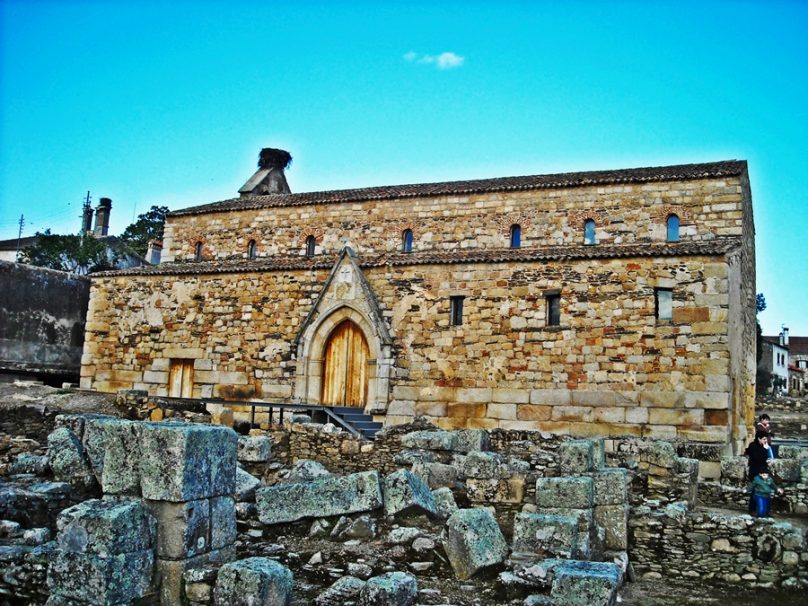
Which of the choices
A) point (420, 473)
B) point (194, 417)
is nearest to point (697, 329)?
point (420, 473)

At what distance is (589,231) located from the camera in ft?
62.7

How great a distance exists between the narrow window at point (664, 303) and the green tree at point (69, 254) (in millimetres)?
30159

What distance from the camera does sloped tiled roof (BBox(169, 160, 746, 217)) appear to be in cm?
1841

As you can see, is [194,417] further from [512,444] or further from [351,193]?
[351,193]

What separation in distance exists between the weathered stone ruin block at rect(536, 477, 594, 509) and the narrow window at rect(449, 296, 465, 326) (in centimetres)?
917

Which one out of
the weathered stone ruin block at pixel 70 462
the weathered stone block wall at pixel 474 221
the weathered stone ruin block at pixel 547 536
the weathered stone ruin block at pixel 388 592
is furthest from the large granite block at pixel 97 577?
the weathered stone block wall at pixel 474 221

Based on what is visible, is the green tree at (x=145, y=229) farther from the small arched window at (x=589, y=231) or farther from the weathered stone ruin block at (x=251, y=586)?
the weathered stone ruin block at (x=251, y=586)

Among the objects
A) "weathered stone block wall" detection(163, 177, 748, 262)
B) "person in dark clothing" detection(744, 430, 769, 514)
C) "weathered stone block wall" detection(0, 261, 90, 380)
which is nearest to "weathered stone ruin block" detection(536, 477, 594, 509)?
"person in dark clothing" detection(744, 430, 769, 514)

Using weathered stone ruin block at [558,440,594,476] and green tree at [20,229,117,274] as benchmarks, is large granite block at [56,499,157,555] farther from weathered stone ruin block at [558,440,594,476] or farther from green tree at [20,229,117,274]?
green tree at [20,229,117,274]

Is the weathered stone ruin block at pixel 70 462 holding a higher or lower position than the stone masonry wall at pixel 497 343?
lower

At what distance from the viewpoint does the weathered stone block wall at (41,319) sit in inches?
858

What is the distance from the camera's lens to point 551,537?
23.8 feet

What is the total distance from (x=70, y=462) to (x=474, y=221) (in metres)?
14.0

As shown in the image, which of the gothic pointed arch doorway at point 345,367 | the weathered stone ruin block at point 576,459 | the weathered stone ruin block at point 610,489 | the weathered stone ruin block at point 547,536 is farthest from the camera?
the gothic pointed arch doorway at point 345,367
